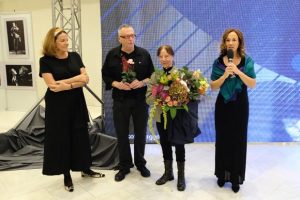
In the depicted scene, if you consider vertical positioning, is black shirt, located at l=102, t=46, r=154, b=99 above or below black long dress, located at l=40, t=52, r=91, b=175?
above

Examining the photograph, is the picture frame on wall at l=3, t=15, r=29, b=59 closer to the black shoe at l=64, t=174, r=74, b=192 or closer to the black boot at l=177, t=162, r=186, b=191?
the black shoe at l=64, t=174, r=74, b=192

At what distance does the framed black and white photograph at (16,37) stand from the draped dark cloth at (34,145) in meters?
2.49

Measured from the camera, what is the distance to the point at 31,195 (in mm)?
3207

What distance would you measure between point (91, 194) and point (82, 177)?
452mm

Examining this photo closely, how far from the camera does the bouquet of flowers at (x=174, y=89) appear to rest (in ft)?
9.43

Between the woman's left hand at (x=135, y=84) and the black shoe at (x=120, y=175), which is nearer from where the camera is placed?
the woman's left hand at (x=135, y=84)

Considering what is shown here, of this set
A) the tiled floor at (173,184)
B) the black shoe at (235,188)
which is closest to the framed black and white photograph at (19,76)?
the tiled floor at (173,184)

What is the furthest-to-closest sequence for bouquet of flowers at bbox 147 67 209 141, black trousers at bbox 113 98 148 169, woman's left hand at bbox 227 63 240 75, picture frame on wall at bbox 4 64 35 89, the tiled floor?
picture frame on wall at bbox 4 64 35 89 → black trousers at bbox 113 98 148 169 → the tiled floor → bouquet of flowers at bbox 147 67 209 141 → woman's left hand at bbox 227 63 240 75

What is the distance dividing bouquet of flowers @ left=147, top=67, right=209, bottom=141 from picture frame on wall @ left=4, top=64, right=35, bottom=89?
4.59 m

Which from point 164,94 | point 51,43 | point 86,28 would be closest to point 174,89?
point 164,94

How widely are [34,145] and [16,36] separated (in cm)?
323

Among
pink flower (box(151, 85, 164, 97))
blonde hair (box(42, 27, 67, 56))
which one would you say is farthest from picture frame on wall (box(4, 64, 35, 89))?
pink flower (box(151, 85, 164, 97))

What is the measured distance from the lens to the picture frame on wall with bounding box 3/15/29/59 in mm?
6586

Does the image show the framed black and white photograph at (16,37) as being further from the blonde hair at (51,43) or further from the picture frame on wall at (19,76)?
the blonde hair at (51,43)
